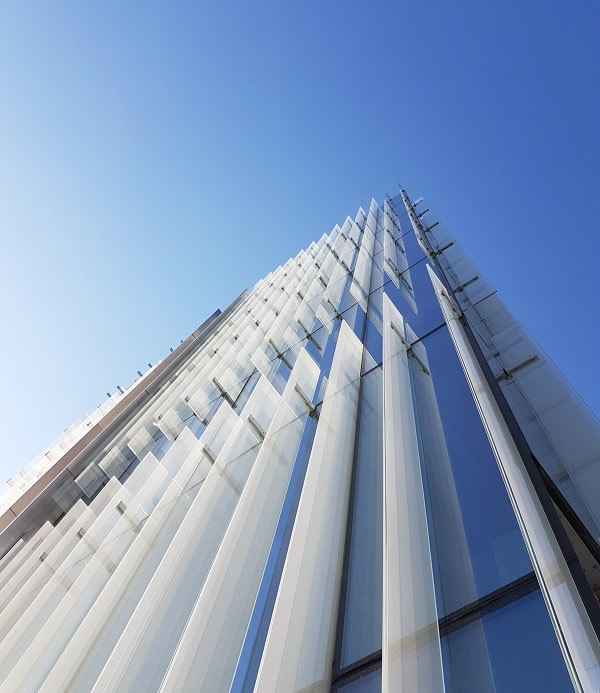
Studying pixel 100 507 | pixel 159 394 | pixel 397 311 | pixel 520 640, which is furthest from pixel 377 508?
pixel 159 394

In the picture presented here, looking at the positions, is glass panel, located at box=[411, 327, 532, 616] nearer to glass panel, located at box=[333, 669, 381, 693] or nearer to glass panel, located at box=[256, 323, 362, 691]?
glass panel, located at box=[333, 669, 381, 693]

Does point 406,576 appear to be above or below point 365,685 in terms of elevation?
above

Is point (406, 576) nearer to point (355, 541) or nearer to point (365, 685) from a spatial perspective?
point (365, 685)

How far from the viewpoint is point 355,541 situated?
10.8 ft

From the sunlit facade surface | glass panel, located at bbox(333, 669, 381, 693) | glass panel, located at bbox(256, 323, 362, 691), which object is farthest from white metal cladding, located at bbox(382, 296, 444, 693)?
glass panel, located at bbox(256, 323, 362, 691)

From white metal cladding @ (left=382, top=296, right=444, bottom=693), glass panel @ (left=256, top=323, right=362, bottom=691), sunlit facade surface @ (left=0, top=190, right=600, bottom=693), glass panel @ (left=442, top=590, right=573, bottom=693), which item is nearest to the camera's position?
glass panel @ (left=442, top=590, right=573, bottom=693)

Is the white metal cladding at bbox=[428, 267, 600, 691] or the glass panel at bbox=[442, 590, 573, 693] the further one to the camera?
the glass panel at bbox=[442, 590, 573, 693]

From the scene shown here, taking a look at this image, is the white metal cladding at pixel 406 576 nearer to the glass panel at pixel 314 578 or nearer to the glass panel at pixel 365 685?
the glass panel at pixel 365 685

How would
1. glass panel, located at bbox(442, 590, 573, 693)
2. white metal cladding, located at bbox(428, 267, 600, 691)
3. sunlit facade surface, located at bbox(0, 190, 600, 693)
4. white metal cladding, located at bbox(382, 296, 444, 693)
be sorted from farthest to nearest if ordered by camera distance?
1. sunlit facade surface, located at bbox(0, 190, 600, 693)
2. white metal cladding, located at bbox(382, 296, 444, 693)
3. glass panel, located at bbox(442, 590, 573, 693)
4. white metal cladding, located at bbox(428, 267, 600, 691)


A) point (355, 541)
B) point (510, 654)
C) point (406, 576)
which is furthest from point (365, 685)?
point (355, 541)

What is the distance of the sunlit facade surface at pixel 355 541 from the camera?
233 cm

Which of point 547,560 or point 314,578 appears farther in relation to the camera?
point 314,578

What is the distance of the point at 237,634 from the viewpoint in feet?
10.0

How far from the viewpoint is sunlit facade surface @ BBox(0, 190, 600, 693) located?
2332 millimetres
